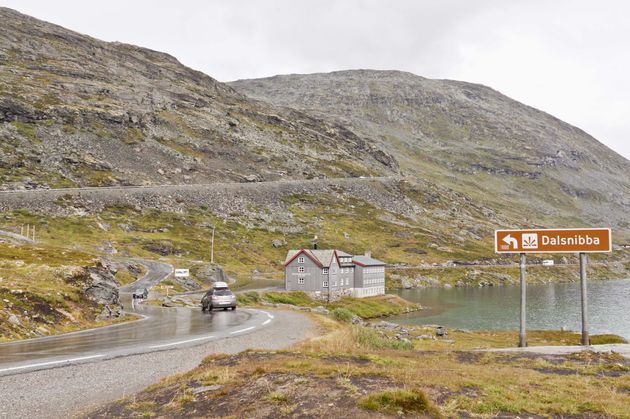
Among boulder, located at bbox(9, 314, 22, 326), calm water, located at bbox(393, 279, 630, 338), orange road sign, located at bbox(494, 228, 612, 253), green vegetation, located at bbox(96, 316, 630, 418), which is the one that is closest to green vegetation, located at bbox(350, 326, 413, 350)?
green vegetation, located at bbox(96, 316, 630, 418)

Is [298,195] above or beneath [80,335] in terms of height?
above

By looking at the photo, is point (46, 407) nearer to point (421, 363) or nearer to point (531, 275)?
point (421, 363)

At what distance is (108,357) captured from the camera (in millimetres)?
17875

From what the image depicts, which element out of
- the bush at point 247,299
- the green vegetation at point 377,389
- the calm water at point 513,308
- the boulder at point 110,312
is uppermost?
the green vegetation at point 377,389

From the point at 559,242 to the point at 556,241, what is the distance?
174 millimetres

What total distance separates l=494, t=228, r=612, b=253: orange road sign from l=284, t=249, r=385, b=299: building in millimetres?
69469

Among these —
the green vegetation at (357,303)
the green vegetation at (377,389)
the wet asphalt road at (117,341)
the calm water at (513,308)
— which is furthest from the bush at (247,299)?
the green vegetation at (377,389)

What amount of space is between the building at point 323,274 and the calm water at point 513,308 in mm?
16701

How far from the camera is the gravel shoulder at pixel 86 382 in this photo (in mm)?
11750

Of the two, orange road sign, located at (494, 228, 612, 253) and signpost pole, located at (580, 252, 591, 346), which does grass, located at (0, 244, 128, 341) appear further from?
signpost pole, located at (580, 252, 591, 346)

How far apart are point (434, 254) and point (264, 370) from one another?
161m

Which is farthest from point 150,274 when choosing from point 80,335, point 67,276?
point 80,335

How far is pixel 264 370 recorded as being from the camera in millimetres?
12898

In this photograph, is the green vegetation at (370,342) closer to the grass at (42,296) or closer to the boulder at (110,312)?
the grass at (42,296)
